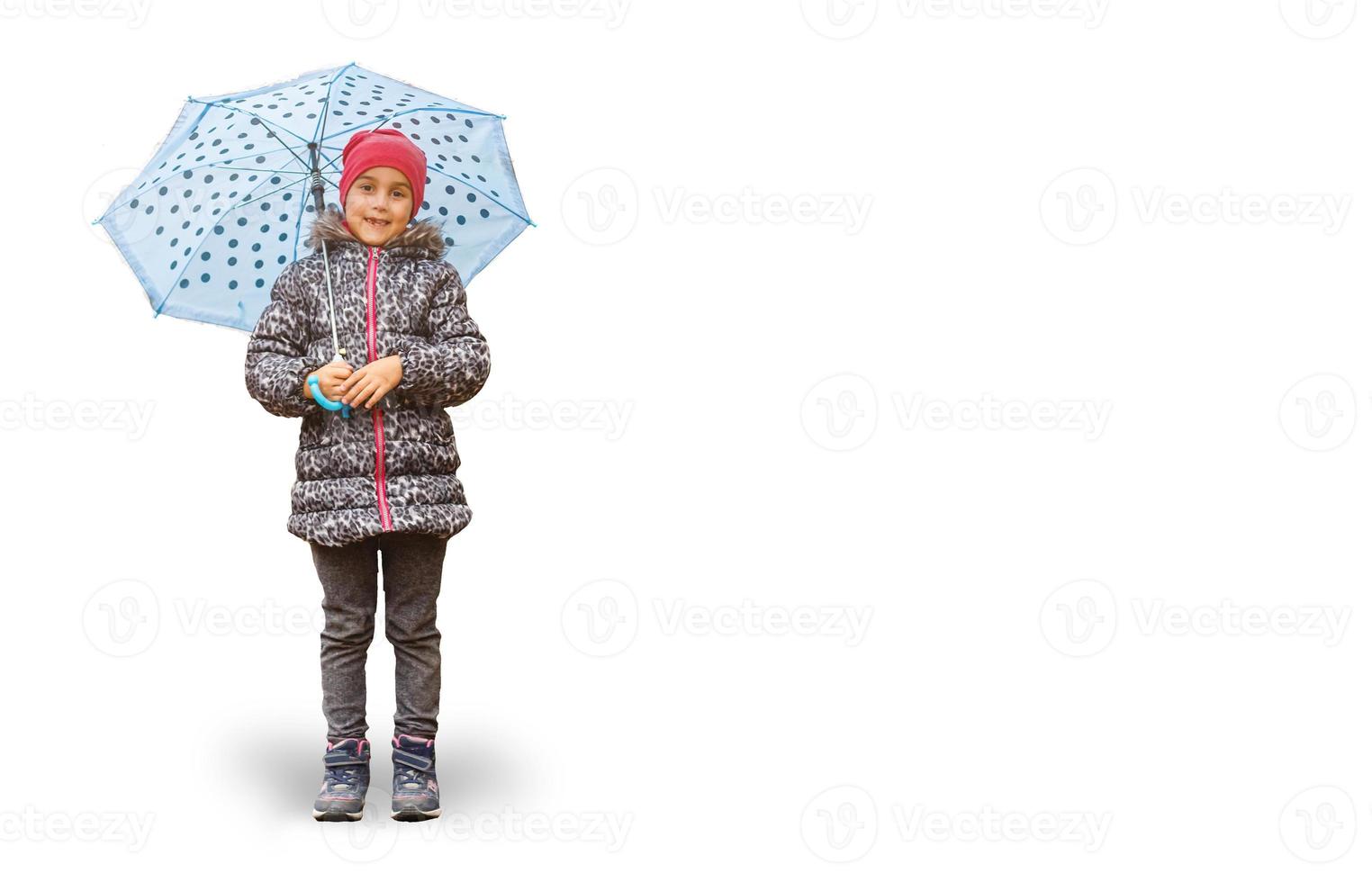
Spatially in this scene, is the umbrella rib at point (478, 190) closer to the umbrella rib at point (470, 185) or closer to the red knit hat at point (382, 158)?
the umbrella rib at point (470, 185)

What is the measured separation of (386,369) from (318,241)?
0.51m

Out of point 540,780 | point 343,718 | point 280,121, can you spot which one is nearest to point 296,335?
point 280,121

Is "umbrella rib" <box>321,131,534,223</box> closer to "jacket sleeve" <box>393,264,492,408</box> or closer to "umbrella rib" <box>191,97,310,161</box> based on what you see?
"umbrella rib" <box>191,97,310,161</box>

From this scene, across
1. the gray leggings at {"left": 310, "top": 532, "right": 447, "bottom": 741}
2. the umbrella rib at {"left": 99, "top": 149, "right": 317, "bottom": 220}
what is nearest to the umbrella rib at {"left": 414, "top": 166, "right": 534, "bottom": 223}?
the umbrella rib at {"left": 99, "top": 149, "right": 317, "bottom": 220}

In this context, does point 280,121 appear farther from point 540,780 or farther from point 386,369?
point 540,780

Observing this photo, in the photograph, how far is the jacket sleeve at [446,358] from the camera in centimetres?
546

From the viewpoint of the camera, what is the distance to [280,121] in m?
5.60

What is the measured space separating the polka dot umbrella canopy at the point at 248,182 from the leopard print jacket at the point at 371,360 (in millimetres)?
178

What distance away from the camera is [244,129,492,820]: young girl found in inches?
215

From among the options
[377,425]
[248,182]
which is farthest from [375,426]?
[248,182]

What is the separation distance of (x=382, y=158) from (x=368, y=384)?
681 millimetres

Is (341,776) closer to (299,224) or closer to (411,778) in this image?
(411,778)

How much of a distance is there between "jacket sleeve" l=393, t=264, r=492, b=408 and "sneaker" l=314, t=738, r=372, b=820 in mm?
1073

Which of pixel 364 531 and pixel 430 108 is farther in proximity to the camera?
pixel 430 108
